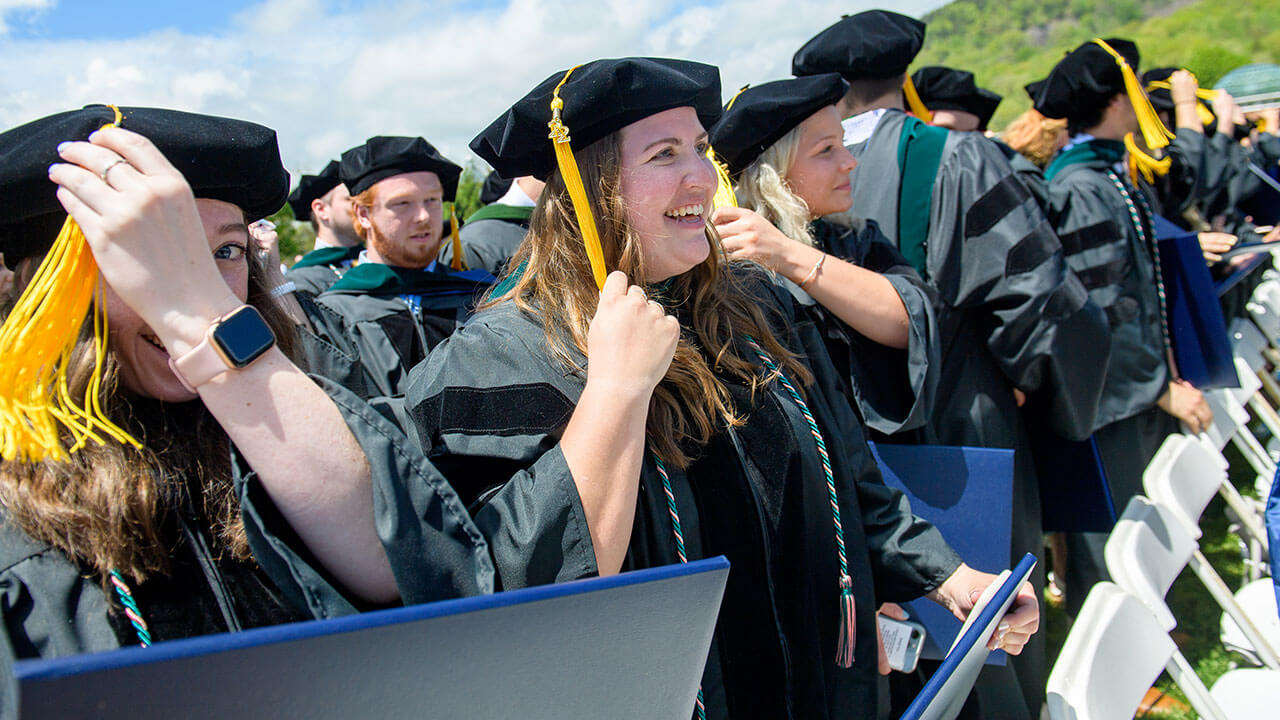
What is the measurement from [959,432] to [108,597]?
7.21 feet

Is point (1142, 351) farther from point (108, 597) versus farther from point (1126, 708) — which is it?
point (108, 597)

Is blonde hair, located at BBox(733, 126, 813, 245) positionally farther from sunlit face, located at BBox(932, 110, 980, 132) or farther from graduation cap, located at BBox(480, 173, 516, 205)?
sunlit face, located at BBox(932, 110, 980, 132)

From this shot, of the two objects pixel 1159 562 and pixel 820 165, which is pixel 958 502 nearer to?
pixel 1159 562

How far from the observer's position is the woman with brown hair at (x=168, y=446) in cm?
85

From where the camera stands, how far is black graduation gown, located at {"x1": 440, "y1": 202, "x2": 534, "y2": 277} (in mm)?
3791

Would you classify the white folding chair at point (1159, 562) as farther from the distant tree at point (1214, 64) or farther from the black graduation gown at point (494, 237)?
the distant tree at point (1214, 64)

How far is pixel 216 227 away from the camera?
3.65 ft

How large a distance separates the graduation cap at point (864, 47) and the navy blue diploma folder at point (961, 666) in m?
1.95

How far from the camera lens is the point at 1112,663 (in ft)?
5.49

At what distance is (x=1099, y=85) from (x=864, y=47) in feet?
4.51

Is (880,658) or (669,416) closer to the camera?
(669,416)

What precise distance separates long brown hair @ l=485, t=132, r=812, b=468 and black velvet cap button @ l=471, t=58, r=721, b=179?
0.05 metres

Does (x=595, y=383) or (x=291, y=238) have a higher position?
(x=291, y=238)

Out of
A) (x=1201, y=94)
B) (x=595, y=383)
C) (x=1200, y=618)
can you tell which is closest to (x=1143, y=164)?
(x=1201, y=94)
